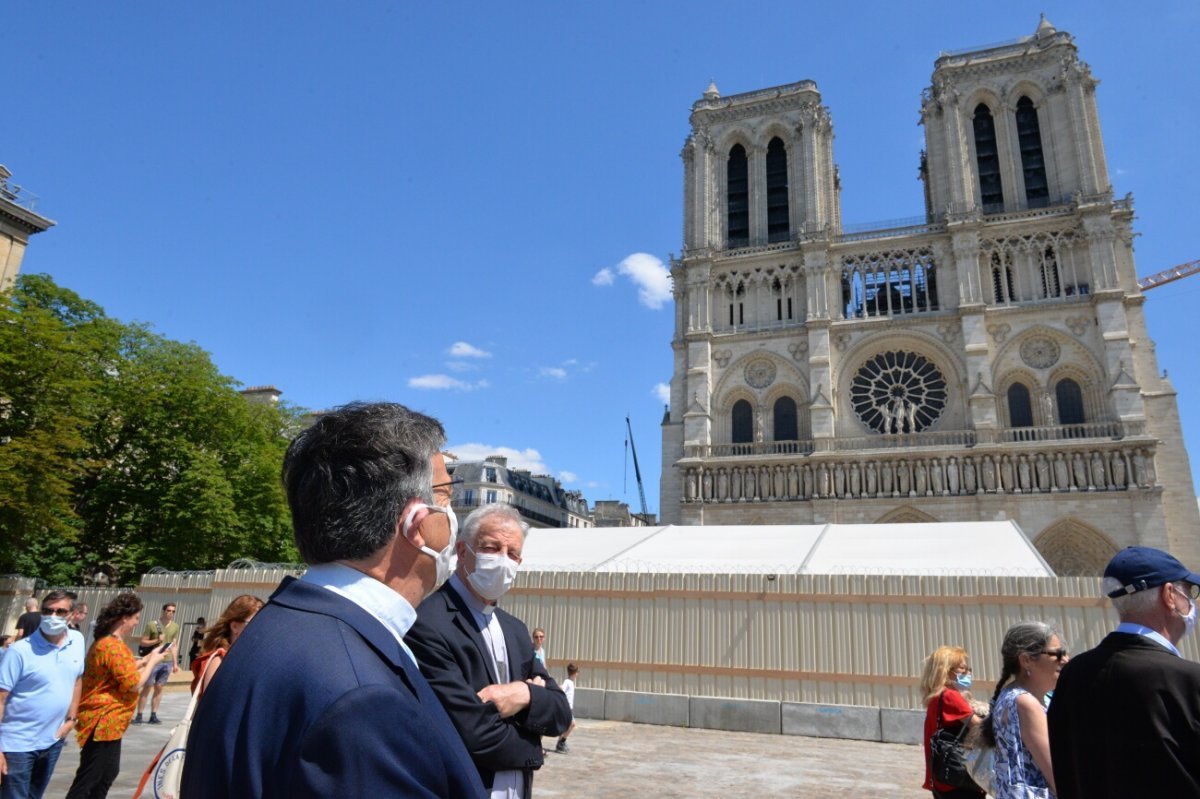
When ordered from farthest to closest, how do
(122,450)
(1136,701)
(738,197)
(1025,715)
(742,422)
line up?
(738,197) → (742,422) → (122,450) → (1025,715) → (1136,701)

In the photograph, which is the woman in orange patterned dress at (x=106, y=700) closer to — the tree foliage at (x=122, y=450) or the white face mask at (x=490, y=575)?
the white face mask at (x=490, y=575)

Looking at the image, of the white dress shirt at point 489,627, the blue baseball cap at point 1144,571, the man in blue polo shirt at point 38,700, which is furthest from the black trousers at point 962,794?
the man in blue polo shirt at point 38,700

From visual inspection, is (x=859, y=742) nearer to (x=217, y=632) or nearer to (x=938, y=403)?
(x=217, y=632)

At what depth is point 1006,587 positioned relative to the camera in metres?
9.67

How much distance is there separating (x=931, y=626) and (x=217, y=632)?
8.72 m

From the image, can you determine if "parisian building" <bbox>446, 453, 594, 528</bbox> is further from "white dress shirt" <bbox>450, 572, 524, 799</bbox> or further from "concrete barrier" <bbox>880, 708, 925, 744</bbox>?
"white dress shirt" <bbox>450, 572, 524, 799</bbox>

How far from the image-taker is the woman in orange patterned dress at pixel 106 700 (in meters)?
4.41

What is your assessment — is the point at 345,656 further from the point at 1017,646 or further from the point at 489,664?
the point at 1017,646

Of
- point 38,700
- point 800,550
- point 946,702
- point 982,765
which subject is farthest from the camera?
point 800,550

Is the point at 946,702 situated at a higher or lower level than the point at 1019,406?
lower

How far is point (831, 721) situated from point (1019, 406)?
22938 millimetres

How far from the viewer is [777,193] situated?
34.7 metres

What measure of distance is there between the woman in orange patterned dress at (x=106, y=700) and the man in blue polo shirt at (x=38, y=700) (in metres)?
0.10

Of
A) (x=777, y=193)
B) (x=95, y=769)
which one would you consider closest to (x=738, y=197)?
(x=777, y=193)
